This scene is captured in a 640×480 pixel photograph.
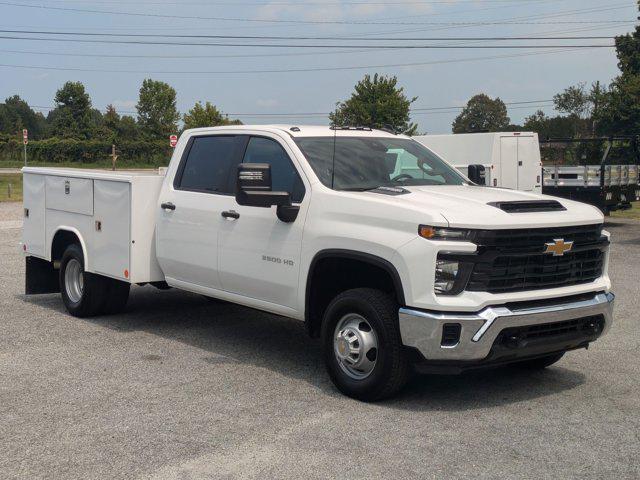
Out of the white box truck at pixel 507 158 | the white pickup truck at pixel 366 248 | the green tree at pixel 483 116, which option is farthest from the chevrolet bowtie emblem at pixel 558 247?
the green tree at pixel 483 116

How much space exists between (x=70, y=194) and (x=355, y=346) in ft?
14.3

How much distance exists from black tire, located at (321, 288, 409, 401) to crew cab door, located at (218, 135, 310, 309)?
583 mm

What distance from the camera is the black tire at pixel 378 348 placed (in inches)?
224

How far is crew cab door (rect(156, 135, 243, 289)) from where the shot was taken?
7.33m

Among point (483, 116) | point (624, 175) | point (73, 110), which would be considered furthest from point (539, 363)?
point (483, 116)

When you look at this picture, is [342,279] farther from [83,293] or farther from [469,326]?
[83,293]

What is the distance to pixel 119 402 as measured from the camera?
5.92 metres

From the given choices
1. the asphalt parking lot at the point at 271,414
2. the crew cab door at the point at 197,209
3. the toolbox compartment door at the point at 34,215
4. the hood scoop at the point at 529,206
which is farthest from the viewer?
the toolbox compartment door at the point at 34,215

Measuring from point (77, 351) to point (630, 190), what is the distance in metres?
17.5

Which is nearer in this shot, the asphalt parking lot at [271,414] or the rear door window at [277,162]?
the asphalt parking lot at [271,414]

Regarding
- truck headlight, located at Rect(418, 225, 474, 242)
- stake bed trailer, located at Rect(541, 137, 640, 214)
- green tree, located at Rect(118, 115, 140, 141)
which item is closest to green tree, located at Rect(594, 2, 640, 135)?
stake bed trailer, located at Rect(541, 137, 640, 214)

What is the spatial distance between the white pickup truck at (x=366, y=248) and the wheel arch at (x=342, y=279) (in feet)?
0.04

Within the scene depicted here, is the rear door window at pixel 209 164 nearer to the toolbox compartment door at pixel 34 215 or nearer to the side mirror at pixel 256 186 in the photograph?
the side mirror at pixel 256 186

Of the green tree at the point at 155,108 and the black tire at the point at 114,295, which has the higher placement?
the green tree at the point at 155,108
